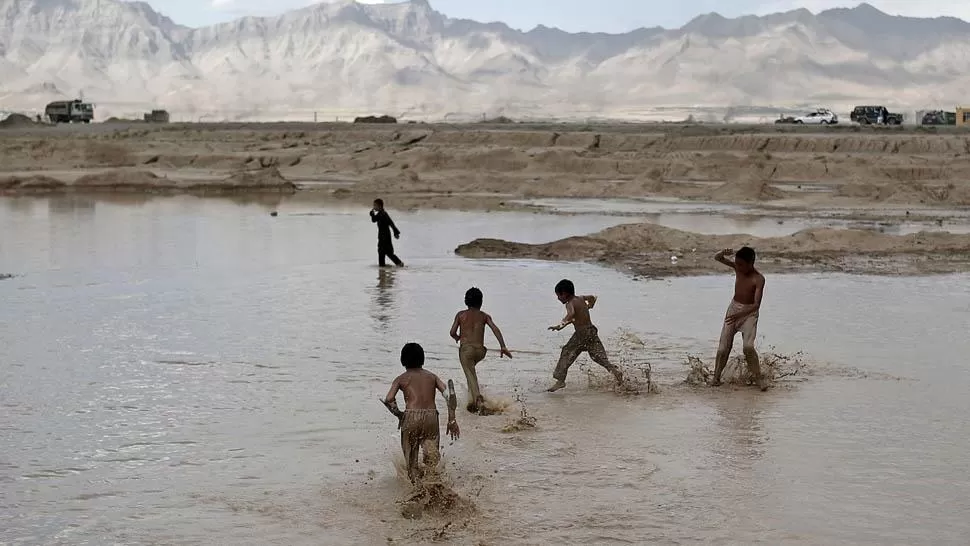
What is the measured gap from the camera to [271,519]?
7.72m

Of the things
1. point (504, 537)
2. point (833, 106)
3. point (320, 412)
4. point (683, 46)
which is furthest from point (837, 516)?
point (683, 46)

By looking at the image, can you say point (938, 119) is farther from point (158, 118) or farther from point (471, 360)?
point (471, 360)

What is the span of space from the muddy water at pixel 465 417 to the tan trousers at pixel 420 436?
0.35 metres

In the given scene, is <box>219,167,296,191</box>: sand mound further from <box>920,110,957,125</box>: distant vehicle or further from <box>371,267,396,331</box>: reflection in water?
<box>920,110,957,125</box>: distant vehicle

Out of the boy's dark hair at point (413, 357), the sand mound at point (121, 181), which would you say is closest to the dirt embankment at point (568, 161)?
the sand mound at point (121, 181)

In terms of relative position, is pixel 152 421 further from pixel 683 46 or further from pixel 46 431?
pixel 683 46

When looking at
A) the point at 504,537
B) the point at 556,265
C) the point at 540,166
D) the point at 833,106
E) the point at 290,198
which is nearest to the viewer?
the point at 504,537

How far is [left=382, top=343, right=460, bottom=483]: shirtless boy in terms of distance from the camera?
786cm

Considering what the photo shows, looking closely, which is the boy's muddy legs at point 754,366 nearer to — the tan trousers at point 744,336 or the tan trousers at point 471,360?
the tan trousers at point 744,336

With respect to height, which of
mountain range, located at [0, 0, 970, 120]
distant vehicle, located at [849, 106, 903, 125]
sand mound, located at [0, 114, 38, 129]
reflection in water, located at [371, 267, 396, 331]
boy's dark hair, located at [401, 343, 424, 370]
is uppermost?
mountain range, located at [0, 0, 970, 120]

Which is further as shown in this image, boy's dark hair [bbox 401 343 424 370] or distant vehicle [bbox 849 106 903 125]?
distant vehicle [bbox 849 106 903 125]

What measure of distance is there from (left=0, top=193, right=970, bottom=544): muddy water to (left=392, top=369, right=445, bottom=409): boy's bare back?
26.2 inches

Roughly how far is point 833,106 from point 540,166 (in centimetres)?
9971

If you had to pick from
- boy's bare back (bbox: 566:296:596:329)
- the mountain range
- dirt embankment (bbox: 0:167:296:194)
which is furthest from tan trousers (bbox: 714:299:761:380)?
the mountain range
